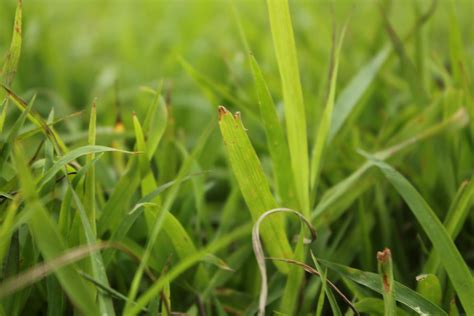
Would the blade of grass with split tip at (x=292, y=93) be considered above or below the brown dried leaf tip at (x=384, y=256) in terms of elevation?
above

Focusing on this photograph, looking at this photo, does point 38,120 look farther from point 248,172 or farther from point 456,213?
point 456,213

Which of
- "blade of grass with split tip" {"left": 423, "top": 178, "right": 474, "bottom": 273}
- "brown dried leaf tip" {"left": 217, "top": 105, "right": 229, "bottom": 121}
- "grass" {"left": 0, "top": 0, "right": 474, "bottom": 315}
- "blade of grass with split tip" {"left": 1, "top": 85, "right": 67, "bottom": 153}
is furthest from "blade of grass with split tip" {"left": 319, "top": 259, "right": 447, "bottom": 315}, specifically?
"blade of grass with split tip" {"left": 1, "top": 85, "right": 67, "bottom": 153}

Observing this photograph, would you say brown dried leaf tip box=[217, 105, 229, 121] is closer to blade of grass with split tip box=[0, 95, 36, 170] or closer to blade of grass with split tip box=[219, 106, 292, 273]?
blade of grass with split tip box=[219, 106, 292, 273]

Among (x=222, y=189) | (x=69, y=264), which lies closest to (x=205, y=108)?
(x=222, y=189)

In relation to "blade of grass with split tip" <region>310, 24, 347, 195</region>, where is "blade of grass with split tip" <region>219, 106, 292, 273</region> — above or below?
below

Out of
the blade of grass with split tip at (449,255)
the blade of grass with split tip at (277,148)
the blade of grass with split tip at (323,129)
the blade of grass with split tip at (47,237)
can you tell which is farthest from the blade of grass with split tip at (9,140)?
the blade of grass with split tip at (449,255)

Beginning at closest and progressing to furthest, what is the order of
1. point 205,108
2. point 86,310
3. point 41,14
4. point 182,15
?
point 86,310, point 205,108, point 41,14, point 182,15

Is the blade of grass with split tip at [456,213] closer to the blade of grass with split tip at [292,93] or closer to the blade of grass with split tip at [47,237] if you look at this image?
the blade of grass with split tip at [292,93]

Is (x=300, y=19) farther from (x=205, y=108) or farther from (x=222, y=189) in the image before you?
(x=222, y=189)
